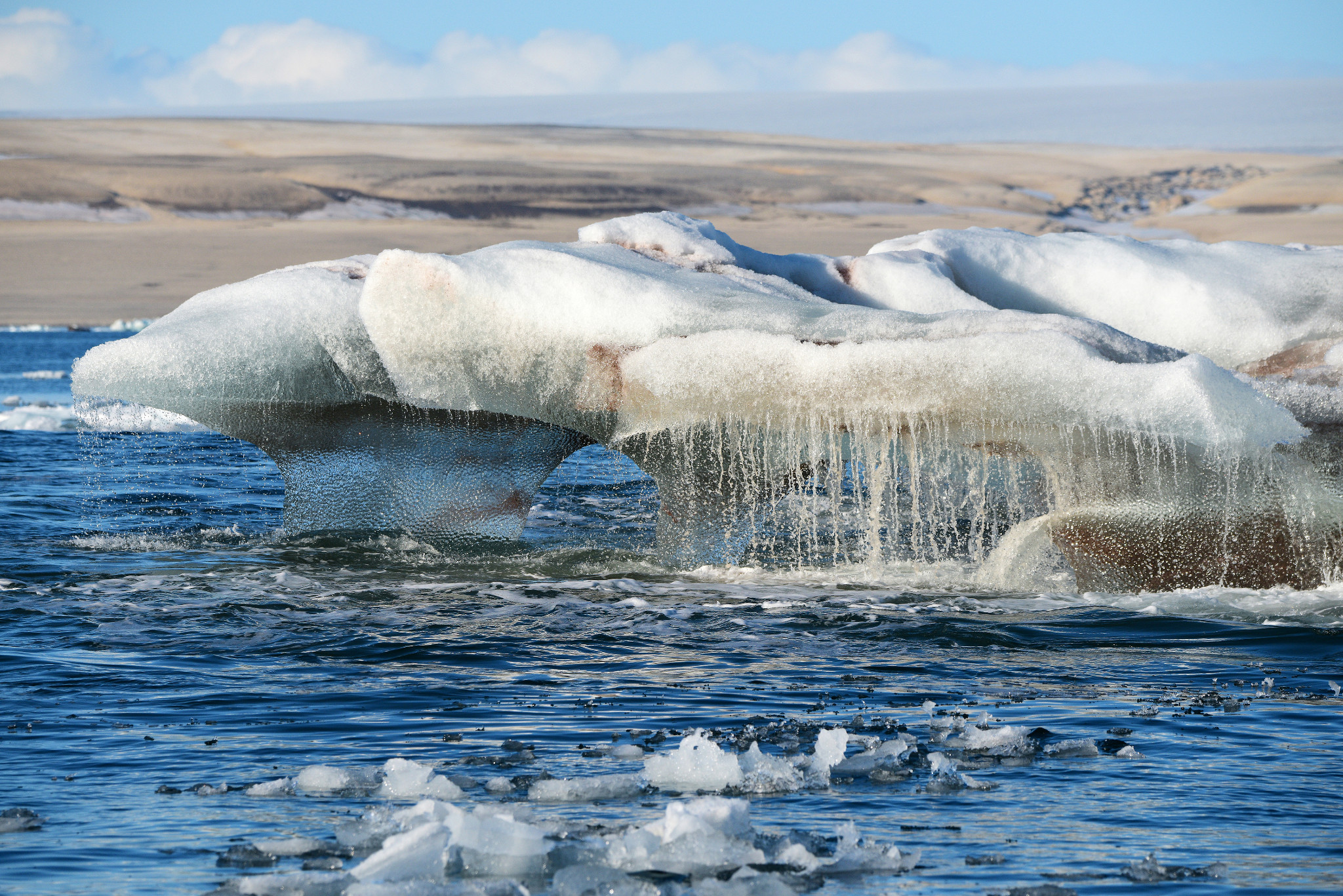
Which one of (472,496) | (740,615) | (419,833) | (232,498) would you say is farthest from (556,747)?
(232,498)

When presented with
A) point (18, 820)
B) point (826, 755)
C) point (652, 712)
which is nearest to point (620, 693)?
point (652, 712)

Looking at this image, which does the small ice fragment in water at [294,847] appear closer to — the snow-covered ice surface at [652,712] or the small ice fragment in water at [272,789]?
the snow-covered ice surface at [652,712]

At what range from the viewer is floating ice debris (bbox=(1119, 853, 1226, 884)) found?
574 cm

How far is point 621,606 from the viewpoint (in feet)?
38.2

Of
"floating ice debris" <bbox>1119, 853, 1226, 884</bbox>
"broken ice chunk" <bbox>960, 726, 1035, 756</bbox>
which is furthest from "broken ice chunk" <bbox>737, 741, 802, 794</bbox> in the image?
"floating ice debris" <bbox>1119, 853, 1226, 884</bbox>

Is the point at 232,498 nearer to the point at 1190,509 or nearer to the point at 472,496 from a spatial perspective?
the point at 472,496

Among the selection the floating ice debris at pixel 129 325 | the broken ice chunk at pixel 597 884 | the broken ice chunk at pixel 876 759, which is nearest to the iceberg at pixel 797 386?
the broken ice chunk at pixel 876 759

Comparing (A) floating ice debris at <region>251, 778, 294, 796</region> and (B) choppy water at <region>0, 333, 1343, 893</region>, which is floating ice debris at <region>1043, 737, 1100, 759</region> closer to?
(B) choppy water at <region>0, 333, 1343, 893</region>

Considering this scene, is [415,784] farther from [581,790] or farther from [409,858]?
[409,858]

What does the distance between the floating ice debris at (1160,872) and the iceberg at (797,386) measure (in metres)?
5.30

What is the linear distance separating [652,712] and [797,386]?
12.3 ft

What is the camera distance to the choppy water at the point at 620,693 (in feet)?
20.4

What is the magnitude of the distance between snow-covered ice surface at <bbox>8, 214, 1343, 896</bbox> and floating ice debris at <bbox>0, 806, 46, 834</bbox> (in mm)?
20

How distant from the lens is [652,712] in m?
8.38
